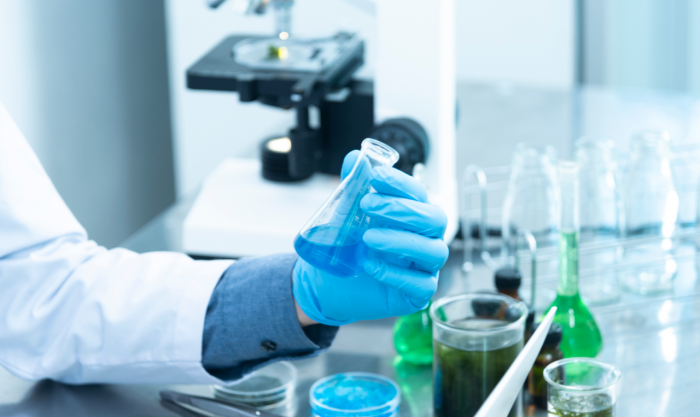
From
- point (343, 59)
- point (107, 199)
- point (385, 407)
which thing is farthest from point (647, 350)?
point (107, 199)

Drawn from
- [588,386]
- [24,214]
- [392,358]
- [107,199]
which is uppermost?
[24,214]

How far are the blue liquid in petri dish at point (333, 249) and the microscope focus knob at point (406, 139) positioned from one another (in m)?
0.50

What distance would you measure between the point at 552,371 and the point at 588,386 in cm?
4

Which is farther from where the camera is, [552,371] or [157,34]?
[157,34]

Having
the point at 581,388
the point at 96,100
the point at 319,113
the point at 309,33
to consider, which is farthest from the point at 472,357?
the point at 96,100

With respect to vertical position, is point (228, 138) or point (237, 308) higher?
point (237, 308)

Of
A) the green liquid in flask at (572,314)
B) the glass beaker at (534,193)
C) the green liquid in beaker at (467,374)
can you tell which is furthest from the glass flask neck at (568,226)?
the glass beaker at (534,193)

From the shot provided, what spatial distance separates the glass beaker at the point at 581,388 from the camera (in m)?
0.80

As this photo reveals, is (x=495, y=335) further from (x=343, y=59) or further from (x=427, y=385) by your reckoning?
(x=343, y=59)

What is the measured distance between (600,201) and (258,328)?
639 millimetres

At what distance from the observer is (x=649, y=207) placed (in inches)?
50.7

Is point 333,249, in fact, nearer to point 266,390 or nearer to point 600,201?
point 266,390

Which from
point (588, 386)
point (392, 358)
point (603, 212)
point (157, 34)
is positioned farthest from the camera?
→ point (157, 34)

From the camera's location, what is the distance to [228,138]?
3.07 metres
